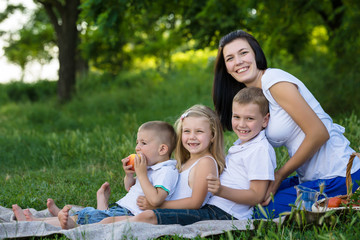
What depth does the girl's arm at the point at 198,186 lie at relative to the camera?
3.32 m

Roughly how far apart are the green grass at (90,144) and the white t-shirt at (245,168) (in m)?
0.32

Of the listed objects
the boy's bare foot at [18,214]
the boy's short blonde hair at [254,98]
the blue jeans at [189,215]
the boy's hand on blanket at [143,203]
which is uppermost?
the boy's short blonde hair at [254,98]

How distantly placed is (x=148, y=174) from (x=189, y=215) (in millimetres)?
524

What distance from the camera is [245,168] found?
133 inches

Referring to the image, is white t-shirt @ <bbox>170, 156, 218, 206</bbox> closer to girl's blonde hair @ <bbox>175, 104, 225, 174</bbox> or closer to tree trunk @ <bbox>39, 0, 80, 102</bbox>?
girl's blonde hair @ <bbox>175, 104, 225, 174</bbox>

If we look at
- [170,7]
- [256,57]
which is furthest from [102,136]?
A: [256,57]

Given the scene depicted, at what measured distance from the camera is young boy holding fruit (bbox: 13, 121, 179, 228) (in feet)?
11.0

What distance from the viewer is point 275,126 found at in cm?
343

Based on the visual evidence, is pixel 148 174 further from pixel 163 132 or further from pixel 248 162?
pixel 248 162

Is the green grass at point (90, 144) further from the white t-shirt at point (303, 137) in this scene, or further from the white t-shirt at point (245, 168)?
the white t-shirt at point (303, 137)

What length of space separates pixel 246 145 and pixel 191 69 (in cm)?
1294

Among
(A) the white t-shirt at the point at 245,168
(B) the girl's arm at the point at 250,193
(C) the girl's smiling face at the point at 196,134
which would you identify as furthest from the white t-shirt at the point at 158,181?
(B) the girl's arm at the point at 250,193

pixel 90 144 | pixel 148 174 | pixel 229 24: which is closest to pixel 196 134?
pixel 148 174

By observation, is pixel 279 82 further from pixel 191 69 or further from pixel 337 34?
pixel 191 69
